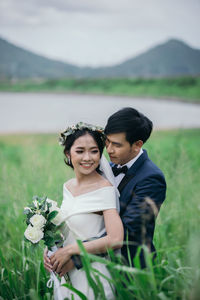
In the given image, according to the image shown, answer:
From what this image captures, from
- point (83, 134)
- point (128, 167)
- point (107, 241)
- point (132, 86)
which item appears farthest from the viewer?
point (132, 86)

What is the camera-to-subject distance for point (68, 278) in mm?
2377

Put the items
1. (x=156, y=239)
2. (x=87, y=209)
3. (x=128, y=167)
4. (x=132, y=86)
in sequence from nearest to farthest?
(x=87, y=209) < (x=128, y=167) < (x=156, y=239) < (x=132, y=86)

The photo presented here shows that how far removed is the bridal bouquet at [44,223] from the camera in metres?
2.31

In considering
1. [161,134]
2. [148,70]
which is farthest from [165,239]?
[148,70]

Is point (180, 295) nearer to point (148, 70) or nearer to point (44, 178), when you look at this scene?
point (44, 178)

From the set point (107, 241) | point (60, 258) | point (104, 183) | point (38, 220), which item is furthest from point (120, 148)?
point (60, 258)

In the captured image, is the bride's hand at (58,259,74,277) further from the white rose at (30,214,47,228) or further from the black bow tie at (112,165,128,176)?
the black bow tie at (112,165,128,176)

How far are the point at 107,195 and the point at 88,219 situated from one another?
22 cm

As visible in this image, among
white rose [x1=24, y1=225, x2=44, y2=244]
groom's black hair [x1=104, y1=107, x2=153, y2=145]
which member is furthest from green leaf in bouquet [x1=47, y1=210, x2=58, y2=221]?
groom's black hair [x1=104, y1=107, x2=153, y2=145]

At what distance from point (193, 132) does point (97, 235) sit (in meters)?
10.4

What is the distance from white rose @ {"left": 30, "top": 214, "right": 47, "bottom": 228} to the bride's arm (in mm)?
248

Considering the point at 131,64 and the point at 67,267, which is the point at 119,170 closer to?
the point at 67,267

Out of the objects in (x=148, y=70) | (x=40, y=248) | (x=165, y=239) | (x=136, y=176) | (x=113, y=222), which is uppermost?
(x=148, y=70)

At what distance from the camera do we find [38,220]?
2309 millimetres
